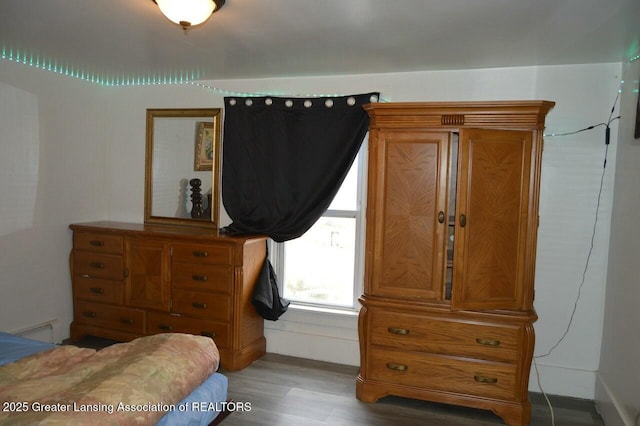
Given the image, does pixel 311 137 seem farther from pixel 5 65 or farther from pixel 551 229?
pixel 5 65

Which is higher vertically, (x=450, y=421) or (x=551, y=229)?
(x=551, y=229)

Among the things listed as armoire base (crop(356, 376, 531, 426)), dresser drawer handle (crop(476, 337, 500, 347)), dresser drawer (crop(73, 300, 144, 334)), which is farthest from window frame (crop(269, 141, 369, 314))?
dresser drawer (crop(73, 300, 144, 334))

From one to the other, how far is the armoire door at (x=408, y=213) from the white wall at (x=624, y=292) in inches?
40.8

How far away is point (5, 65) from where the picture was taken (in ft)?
10.6

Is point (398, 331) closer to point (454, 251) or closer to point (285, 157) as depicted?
point (454, 251)

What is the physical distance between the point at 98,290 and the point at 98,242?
0.40m

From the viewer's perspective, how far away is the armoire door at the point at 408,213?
9.07 ft

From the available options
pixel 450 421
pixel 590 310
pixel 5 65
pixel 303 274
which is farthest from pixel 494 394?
pixel 5 65

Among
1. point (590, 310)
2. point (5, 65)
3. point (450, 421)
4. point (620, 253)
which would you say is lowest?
point (450, 421)

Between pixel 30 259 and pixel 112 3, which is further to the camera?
pixel 30 259

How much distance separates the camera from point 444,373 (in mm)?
2816

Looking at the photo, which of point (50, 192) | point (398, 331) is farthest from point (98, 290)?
point (398, 331)

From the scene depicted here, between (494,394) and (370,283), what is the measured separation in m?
1.00

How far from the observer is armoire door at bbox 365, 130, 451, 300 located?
2766 millimetres
